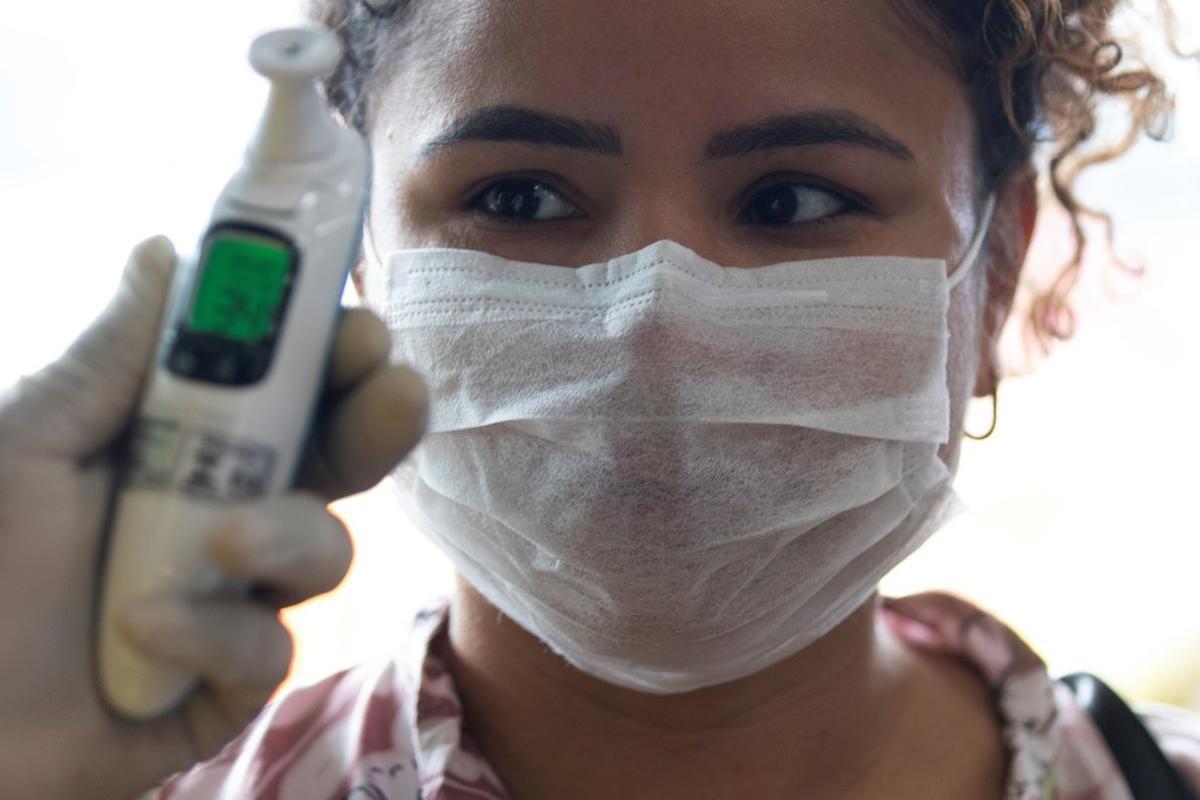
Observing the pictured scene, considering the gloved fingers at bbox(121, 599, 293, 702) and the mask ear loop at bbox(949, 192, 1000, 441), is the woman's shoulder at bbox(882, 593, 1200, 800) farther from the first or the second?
the gloved fingers at bbox(121, 599, 293, 702)

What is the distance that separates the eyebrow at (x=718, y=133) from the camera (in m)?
1.02

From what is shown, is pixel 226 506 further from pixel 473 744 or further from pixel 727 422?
pixel 473 744

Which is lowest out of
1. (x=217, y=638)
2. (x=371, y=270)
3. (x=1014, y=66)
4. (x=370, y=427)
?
(x=217, y=638)

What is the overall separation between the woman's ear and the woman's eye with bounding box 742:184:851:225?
0.25 m

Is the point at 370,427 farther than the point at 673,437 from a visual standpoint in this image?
No

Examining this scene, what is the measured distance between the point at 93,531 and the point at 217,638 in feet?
0.33

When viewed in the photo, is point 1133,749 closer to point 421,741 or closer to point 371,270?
point 421,741

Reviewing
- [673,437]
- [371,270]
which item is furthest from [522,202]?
[673,437]

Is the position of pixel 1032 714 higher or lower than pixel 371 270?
lower

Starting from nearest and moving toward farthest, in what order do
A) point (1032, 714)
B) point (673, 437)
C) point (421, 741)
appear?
point (673, 437) < point (421, 741) < point (1032, 714)

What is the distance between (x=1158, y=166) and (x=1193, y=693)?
97 cm

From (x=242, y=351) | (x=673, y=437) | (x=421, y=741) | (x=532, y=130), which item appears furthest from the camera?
(x=421, y=741)

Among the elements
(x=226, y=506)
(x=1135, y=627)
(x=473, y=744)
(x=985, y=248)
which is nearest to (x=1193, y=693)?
(x=1135, y=627)

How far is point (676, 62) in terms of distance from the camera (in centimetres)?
101
